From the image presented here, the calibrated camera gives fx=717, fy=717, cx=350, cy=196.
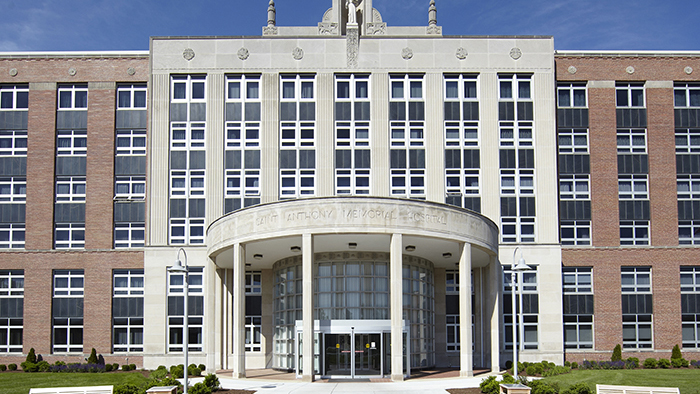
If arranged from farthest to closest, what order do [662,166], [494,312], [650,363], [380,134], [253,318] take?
[662,166], [380,134], [253,318], [650,363], [494,312]

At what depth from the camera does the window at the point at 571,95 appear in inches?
1876

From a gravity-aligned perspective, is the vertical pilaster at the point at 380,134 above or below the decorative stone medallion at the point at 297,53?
below

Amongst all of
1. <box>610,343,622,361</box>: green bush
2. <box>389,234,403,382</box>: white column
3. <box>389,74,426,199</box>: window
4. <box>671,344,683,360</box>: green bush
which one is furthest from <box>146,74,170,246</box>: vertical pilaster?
<box>671,344,683,360</box>: green bush

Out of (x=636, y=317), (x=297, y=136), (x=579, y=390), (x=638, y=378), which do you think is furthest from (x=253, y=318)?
(x=636, y=317)

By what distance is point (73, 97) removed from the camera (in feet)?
157

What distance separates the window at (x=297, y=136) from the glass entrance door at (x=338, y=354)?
1222 centimetres

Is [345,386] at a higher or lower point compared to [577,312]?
lower

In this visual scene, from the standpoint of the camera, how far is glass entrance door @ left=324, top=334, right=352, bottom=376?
34.8 m

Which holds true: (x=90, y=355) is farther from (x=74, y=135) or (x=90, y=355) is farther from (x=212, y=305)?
(x=74, y=135)

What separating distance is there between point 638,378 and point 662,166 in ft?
60.4

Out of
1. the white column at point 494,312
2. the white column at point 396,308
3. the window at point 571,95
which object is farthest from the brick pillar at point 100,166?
the window at point 571,95

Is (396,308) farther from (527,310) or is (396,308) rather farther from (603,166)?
(603,166)

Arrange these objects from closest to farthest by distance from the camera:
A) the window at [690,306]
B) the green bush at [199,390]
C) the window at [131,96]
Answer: the green bush at [199,390], the window at [690,306], the window at [131,96]

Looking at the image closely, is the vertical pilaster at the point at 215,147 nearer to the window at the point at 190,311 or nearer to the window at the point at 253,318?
the window at the point at 190,311
